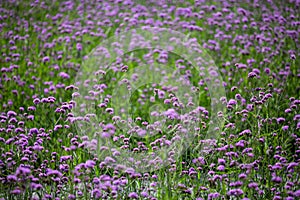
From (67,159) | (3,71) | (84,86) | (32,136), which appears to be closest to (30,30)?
(3,71)

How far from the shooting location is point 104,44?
596cm

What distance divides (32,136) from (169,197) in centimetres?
131

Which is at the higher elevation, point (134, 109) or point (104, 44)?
point (104, 44)

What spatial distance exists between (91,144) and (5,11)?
4.35 metres

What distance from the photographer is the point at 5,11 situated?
6.86m

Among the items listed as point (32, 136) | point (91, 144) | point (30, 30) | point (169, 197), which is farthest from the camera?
point (30, 30)

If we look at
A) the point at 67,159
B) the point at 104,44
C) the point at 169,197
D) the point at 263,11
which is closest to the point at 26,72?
the point at 104,44

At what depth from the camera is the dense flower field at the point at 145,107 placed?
3.19m

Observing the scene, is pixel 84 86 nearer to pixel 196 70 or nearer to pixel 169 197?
pixel 196 70

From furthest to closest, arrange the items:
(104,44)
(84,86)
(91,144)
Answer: (104,44)
(84,86)
(91,144)

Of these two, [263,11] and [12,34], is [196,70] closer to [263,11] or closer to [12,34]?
[263,11]

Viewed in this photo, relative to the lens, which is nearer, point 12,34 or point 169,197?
point 169,197

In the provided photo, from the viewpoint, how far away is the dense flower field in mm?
3191

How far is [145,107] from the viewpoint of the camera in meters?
5.08
